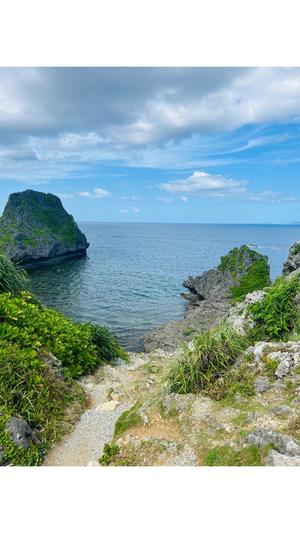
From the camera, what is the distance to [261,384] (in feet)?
22.2

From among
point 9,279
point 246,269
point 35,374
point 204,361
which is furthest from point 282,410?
point 246,269

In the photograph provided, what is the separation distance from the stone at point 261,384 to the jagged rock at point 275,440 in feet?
4.92

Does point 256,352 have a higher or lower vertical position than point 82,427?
higher

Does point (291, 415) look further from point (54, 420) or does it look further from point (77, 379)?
point (77, 379)

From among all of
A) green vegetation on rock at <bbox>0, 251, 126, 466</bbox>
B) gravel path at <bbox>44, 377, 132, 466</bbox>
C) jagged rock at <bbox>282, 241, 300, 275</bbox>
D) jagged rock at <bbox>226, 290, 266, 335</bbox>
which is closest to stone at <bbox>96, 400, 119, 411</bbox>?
gravel path at <bbox>44, 377, 132, 466</bbox>

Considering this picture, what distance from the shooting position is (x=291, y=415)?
5.71m

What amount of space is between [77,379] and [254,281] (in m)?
27.9

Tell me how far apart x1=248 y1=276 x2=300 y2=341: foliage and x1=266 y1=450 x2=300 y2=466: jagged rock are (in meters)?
4.26

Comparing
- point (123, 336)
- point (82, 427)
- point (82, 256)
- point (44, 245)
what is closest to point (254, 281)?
point (123, 336)

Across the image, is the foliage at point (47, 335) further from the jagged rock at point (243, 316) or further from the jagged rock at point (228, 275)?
the jagged rock at point (228, 275)

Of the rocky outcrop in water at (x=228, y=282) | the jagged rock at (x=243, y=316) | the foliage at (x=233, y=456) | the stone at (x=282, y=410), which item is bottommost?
the rocky outcrop in water at (x=228, y=282)

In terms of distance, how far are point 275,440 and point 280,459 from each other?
0.29 m

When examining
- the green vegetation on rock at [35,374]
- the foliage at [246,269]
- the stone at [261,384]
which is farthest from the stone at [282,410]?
the foliage at [246,269]

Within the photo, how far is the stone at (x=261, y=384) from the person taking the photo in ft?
21.9
